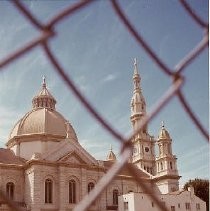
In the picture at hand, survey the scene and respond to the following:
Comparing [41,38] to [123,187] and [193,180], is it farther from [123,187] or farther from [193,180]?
[193,180]

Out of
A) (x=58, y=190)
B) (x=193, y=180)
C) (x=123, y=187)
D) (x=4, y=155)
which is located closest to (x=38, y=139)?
(x=4, y=155)

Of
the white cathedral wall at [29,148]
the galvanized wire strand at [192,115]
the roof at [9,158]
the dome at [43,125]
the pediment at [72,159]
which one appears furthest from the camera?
the dome at [43,125]

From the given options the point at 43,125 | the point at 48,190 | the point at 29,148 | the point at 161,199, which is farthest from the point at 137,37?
the point at 43,125

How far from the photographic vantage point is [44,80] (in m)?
54.7

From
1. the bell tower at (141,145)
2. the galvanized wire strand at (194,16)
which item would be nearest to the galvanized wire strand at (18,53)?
the galvanized wire strand at (194,16)

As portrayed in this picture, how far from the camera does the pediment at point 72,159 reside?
1587 inches

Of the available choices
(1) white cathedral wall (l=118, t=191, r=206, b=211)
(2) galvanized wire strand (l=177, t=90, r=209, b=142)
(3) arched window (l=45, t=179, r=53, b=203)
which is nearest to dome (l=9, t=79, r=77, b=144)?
(3) arched window (l=45, t=179, r=53, b=203)

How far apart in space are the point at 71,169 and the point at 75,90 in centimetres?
3956

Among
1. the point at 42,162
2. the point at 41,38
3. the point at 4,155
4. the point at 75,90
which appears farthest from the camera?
the point at 4,155

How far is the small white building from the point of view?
39959 mm

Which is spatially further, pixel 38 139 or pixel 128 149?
pixel 38 139

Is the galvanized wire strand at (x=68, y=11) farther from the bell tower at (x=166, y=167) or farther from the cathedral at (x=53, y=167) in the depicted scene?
the bell tower at (x=166, y=167)

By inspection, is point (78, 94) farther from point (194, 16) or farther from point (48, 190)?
point (48, 190)

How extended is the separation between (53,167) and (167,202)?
12.5 meters
